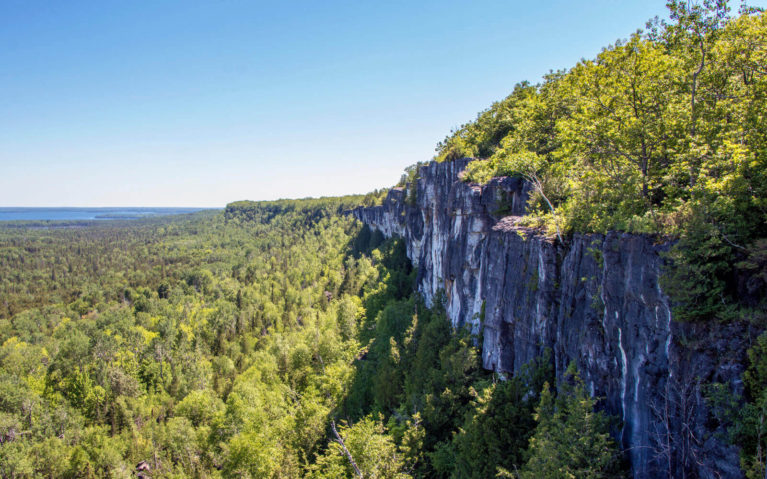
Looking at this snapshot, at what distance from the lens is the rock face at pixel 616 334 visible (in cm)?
875

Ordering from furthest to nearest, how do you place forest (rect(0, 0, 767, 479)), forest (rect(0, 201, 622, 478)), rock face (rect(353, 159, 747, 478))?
1. forest (rect(0, 201, 622, 478))
2. forest (rect(0, 0, 767, 479))
3. rock face (rect(353, 159, 747, 478))

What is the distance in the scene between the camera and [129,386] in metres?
49.8

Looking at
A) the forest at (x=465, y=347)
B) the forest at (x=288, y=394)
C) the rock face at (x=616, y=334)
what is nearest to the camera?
the rock face at (x=616, y=334)

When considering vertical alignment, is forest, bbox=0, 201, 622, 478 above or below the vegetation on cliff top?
below

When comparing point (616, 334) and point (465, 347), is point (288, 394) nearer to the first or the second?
point (465, 347)

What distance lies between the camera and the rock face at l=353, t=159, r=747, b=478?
875cm

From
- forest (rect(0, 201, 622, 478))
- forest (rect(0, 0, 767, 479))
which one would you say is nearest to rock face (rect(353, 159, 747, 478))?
forest (rect(0, 0, 767, 479))

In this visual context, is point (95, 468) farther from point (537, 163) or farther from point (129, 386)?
point (537, 163)

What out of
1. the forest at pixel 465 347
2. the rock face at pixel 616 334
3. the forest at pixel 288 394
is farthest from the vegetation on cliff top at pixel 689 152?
the forest at pixel 288 394

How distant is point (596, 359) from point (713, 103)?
959 cm

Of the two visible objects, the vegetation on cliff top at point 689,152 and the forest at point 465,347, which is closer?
the vegetation on cliff top at point 689,152

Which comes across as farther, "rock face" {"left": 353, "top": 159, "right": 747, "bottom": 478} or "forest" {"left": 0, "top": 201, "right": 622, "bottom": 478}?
"forest" {"left": 0, "top": 201, "right": 622, "bottom": 478}

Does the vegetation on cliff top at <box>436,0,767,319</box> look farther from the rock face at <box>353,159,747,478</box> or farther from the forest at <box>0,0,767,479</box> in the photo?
the rock face at <box>353,159,747,478</box>

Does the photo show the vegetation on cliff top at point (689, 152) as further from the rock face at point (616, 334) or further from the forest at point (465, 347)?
the rock face at point (616, 334)
